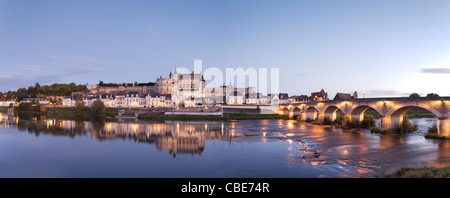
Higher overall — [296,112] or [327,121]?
[296,112]

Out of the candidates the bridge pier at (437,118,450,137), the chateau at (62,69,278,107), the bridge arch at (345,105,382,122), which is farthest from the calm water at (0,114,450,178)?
the chateau at (62,69,278,107)

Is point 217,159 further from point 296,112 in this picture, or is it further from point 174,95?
point 174,95

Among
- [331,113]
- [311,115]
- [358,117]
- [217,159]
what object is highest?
[331,113]

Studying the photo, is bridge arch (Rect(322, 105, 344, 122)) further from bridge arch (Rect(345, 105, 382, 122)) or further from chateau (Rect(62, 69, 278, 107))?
chateau (Rect(62, 69, 278, 107))

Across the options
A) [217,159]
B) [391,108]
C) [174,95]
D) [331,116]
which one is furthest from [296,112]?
A: [217,159]

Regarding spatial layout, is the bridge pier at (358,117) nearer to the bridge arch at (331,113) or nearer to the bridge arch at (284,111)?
the bridge arch at (331,113)

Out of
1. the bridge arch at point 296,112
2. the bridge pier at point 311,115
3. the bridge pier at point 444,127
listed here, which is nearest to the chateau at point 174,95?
the bridge arch at point 296,112

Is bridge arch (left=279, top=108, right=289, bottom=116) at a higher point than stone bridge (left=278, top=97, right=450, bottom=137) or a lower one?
lower

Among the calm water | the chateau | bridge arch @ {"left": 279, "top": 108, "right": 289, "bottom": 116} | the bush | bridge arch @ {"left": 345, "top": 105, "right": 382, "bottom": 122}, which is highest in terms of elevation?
the chateau

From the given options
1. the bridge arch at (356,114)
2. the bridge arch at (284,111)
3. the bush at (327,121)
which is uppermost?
the bridge arch at (356,114)

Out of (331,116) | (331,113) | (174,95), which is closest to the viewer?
(331,116)
